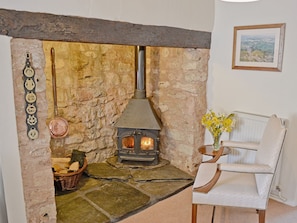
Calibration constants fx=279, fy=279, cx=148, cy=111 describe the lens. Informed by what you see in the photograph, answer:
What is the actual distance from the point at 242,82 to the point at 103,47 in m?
1.76

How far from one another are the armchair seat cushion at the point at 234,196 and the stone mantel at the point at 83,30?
137cm

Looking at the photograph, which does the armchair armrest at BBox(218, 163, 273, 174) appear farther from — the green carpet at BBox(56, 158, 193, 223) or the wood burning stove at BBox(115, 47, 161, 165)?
the wood burning stove at BBox(115, 47, 161, 165)

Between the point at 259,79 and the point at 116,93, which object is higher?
the point at 259,79

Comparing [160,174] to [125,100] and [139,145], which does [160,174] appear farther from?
[125,100]

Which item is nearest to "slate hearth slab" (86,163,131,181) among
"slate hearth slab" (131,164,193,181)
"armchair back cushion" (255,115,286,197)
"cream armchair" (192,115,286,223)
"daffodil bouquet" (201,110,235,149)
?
"slate hearth slab" (131,164,193,181)

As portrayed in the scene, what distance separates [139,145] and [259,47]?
1799 mm

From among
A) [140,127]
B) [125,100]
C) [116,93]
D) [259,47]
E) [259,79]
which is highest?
[259,47]

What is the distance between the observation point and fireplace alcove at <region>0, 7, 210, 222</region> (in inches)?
74.6

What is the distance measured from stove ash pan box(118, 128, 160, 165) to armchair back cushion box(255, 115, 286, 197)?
4.79 feet

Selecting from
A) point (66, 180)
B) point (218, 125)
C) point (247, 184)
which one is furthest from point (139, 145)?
point (247, 184)

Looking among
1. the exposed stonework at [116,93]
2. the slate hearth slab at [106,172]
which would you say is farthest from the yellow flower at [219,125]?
the slate hearth slab at [106,172]

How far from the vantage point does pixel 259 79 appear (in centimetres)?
290

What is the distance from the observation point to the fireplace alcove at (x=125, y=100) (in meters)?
1.89

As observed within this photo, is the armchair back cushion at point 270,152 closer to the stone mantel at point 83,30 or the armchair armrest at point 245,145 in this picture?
the armchair armrest at point 245,145
